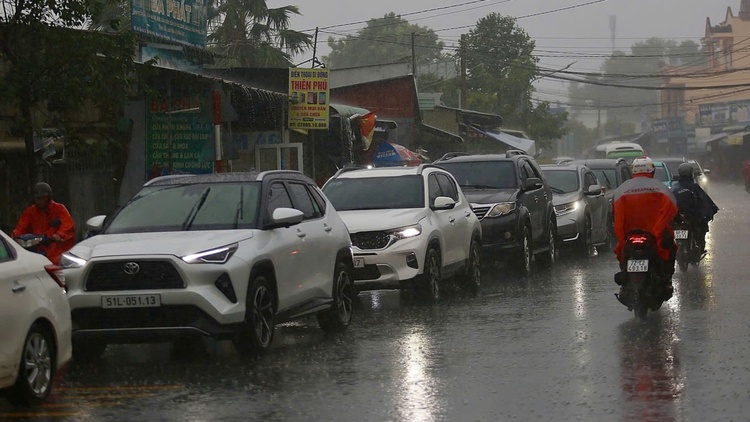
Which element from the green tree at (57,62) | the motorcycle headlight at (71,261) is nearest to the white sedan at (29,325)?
the motorcycle headlight at (71,261)

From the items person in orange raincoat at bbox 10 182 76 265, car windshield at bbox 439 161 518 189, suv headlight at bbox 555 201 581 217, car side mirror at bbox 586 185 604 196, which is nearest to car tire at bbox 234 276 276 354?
person in orange raincoat at bbox 10 182 76 265

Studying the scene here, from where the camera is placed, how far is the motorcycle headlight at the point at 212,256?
10039mm

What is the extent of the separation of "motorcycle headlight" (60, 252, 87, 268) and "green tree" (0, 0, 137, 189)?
13.8 ft

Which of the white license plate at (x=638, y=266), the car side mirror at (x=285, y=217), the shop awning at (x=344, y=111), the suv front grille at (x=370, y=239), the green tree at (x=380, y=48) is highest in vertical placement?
the green tree at (x=380, y=48)

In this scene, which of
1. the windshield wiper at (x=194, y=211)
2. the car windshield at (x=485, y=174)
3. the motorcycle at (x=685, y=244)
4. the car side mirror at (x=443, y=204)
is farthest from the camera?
the car windshield at (x=485, y=174)

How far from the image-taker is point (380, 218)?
1502 centimetres

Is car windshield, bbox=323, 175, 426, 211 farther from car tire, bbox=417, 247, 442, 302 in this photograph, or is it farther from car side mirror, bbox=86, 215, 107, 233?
car side mirror, bbox=86, 215, 107, 233

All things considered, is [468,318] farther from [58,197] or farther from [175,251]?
[58,197]

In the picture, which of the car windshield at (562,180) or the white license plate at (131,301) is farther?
the car windshield at (562,180)

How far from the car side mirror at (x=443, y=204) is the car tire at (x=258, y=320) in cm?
507

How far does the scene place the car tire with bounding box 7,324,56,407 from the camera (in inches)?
324

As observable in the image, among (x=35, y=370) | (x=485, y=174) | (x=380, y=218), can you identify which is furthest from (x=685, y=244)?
(x=35, y=370)

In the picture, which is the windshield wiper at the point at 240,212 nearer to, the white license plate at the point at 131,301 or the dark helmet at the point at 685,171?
the white license plate at the point at 131,301

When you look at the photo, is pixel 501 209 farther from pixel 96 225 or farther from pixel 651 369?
pixel 651 369
